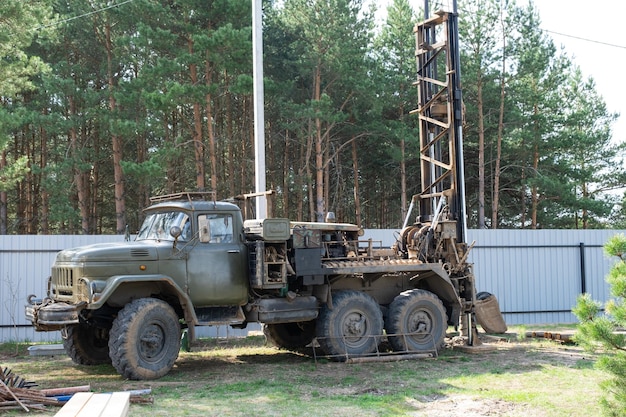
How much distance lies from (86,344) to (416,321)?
553cm

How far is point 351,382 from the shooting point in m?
9.31

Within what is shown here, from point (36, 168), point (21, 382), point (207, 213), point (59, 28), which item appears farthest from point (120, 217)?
point (21, 382)

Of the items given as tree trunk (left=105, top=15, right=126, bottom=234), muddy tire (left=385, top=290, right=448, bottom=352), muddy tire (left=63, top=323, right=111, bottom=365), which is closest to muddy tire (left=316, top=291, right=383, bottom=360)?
muddy tire (left=385, top=290, right=448, bottom=352)

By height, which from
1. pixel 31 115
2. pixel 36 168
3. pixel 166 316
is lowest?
pixel 166 316

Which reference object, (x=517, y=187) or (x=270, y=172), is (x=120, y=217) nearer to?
(x=270, y=172)

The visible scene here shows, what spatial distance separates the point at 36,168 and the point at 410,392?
1975 cm

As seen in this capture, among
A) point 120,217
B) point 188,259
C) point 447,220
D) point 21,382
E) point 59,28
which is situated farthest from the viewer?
point 120,217

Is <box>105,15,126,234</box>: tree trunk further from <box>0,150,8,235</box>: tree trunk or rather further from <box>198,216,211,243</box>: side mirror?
<box>198,216,211,243</box>: side mirror

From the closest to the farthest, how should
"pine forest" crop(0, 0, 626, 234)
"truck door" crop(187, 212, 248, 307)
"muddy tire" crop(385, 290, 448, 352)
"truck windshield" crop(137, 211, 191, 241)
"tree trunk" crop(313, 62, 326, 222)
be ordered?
"truck door" crop(187, 212, 248, 307) → "truck windshield" crop(137, 211, 191, 241) → "muddy tire" crop(385, 290, 448, 352) → "pine forest" crop(0, 0, 626, 234) → "tree trunk" crop(313, 62, 326, 222)

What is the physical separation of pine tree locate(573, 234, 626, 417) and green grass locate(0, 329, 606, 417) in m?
1.24

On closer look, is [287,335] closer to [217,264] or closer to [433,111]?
[217,264]

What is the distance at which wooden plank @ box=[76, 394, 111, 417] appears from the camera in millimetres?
4992

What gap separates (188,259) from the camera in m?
10.3

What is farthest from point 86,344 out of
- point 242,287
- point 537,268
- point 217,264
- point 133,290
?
point 537,268
